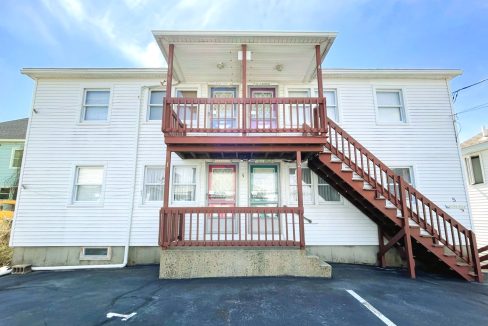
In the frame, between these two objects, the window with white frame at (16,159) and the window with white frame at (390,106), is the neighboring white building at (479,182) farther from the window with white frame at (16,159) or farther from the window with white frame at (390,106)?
the window with white frame at (16,159)

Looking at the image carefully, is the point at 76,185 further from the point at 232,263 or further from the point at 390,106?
the point at 390,106

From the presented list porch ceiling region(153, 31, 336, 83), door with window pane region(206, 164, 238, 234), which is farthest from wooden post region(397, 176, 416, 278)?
door with window pane region(206, 164, 238, 234)

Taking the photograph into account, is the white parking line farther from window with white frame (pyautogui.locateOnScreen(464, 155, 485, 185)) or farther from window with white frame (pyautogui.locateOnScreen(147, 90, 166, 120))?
window with white frame (pyautogui.locateOnScreen(464, 155, 485, 185))

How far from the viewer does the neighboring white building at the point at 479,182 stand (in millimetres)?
9383

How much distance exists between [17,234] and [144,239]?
394 centimetres

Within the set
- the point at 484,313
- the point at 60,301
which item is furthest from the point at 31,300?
the point at 484,313

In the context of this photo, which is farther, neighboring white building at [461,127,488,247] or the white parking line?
neighboring white building at [461,127,488,247]

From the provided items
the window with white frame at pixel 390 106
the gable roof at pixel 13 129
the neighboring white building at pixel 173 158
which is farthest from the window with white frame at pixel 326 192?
the gable roof at pixel 13 129

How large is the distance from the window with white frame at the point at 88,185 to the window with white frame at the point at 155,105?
8.01 feet

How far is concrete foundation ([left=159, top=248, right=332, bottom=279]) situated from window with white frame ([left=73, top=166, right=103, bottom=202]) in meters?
3.74

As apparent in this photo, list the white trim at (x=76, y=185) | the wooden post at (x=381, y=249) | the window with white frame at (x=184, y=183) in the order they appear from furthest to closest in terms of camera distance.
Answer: the window with white frame at (x=184, y=183) → the white trim at (x=76, y=185) → the wooden post at (x=381, y=249)

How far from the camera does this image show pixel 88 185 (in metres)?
7.34

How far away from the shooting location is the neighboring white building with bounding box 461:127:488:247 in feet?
30.8

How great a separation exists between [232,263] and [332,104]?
612 cm
